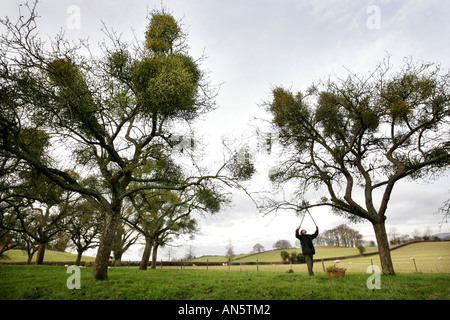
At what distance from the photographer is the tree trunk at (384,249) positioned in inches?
351

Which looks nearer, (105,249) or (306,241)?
(105,249)

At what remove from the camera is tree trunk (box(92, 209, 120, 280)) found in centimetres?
752

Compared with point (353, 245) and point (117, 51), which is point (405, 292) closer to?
point (117, 51)

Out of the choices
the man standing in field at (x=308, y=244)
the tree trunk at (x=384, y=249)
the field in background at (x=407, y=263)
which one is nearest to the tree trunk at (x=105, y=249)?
the man standing in field at (x=308, y=244)

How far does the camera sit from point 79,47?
6.98 metres

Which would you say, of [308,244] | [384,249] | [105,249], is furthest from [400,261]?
[105,249]

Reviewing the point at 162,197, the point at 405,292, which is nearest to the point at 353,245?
the point at 162,197

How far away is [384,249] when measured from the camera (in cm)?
917

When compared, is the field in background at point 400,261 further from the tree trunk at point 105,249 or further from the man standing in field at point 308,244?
the tree trunk at point 105,249

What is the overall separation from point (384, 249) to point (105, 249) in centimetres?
1149

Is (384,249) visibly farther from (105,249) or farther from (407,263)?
(407,263)

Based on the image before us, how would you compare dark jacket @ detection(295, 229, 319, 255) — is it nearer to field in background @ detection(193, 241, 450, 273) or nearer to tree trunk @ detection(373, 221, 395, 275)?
tree trunk @ detection(373, 221, 395, 275)
